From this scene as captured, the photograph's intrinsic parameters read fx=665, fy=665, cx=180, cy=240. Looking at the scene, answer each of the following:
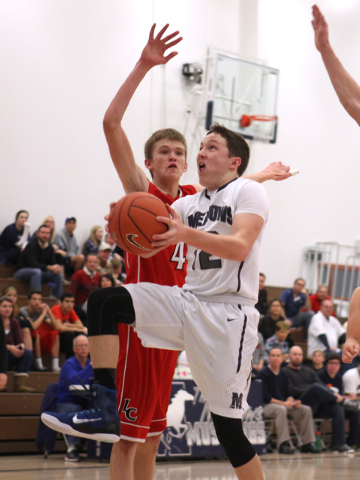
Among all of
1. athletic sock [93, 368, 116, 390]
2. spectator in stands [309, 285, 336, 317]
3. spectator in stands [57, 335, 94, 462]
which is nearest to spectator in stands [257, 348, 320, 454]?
spectator in stands [57, 335, 94, 462]

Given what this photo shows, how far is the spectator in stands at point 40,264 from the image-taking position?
1214 centimetres

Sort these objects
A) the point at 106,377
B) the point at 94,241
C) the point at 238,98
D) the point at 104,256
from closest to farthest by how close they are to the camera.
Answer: the point at 106,377, the point at 104,256, the point at 94,241, the point at 238,98

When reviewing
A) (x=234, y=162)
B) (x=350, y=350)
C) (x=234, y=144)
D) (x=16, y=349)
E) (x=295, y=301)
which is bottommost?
(x=16, y=349)

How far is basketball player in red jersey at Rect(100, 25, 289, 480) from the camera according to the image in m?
3.94

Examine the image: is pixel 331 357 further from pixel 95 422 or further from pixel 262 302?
pixel 95 422

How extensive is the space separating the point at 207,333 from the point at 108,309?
0.54 metres

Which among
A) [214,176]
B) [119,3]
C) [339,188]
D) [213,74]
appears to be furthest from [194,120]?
[214,176]

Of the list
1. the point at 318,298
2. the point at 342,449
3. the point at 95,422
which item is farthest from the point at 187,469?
the point at 318,298

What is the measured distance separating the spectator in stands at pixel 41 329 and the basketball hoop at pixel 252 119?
263 inches

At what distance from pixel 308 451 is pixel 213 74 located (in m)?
8.43

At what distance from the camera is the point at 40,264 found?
1233 cm

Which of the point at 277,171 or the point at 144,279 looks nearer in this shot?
the point at 144,279

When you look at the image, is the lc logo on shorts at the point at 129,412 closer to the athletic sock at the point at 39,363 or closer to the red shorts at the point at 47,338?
the athletic sock at the point at 39,363

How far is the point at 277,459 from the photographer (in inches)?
384
